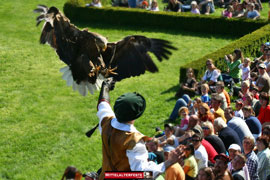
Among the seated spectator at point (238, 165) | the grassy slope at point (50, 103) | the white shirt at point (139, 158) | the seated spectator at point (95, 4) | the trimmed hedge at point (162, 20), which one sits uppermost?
the white shirt at point (139, 158)

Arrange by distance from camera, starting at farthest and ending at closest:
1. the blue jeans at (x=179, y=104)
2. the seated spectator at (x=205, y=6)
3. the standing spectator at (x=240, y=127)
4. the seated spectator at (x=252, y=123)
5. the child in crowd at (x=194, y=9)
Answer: the seated spectator at (x=205, y=6) < the child in crowd at (x=194, y=9) < the blue jeans at (x=179, y=104) < the seated spectator at (x=252, y=123) < the standing spectator at (x=240, y=127)

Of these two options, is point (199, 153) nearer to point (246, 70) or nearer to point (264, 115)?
point (264, 115)

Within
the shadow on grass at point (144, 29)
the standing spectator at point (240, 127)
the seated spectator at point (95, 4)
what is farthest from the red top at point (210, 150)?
the seated spectator at point (95, 4)

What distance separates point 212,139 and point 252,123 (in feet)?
4.32

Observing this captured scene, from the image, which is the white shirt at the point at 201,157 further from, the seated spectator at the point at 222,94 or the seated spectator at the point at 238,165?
the seated spectator at the point at 222,94

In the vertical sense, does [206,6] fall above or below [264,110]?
above

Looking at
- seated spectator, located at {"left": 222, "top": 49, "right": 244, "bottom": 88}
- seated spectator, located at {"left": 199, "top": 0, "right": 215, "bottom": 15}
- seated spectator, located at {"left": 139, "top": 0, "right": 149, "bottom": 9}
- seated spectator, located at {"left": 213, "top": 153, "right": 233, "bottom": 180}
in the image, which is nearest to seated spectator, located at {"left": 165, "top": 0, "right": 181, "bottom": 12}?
seated spectator, located at {"left": 199, "top": 0, "right": 215, "bottom": 15}

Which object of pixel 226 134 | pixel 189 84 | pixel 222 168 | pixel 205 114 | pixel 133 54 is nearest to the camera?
pixel 222 168

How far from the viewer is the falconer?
4074mm

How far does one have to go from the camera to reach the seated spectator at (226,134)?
26.4 feet

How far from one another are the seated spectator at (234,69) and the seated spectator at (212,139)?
187 inches

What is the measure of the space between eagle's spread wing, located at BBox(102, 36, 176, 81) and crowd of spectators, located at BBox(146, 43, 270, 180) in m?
1.04

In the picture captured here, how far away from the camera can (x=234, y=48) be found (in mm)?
14531

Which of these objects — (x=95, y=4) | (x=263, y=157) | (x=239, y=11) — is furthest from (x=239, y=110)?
(x=95, y=4)
